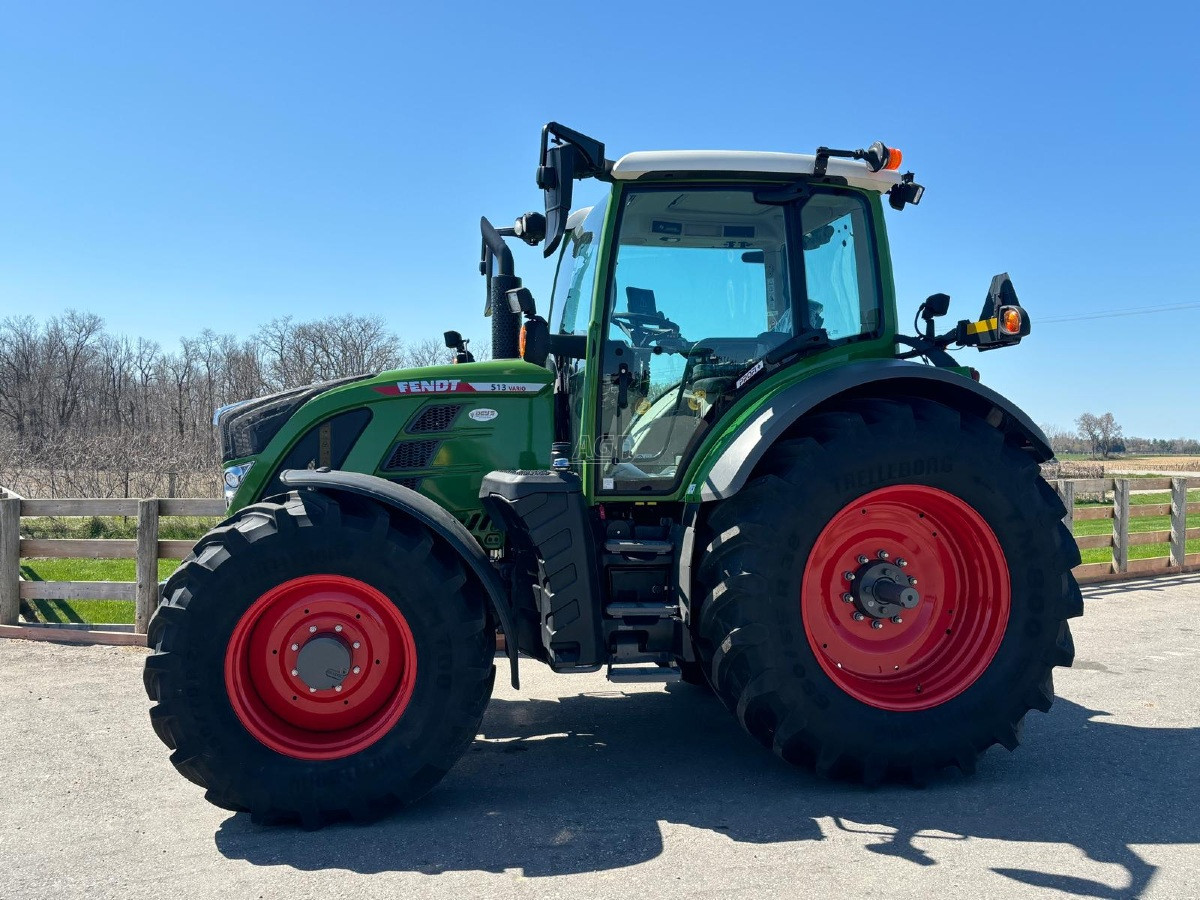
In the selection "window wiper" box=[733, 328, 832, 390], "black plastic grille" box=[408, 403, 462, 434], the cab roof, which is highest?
the cab roof

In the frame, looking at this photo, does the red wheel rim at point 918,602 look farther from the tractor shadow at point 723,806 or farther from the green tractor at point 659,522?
the tractor shadow at point 723,806

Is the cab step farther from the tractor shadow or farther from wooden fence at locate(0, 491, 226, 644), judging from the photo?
wooden fence at locate(0, 491, 226, 644)

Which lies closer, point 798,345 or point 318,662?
point 318,662

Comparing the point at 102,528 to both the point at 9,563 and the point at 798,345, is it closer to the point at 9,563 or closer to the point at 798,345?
the point at 9,563

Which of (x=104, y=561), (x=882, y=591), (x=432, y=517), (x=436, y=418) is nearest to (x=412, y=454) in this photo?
(x=436, y=418)

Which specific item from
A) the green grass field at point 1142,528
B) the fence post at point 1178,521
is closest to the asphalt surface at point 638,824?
the fence post at point 1178,521

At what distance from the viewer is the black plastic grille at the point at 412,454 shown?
4270 mm

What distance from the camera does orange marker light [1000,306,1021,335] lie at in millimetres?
4141

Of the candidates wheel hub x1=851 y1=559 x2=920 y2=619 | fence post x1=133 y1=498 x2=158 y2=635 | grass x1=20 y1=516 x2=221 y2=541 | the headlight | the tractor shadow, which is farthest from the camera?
grass x1=20 y1=516 x2=221 y2=541

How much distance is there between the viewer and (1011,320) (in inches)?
163

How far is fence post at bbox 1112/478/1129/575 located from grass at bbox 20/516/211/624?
10662 mm

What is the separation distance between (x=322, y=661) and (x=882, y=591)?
236cm

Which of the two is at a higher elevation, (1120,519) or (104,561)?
(1120,519)

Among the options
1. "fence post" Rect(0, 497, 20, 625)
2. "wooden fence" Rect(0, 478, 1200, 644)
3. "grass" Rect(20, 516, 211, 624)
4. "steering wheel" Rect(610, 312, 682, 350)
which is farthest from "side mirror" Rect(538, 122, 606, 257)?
"grass" Rect(20, 516, 211, 624)
